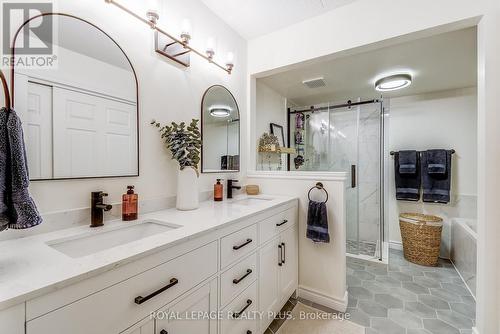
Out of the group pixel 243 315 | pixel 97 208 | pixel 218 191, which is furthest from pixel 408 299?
pixel 97 208

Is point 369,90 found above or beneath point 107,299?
above

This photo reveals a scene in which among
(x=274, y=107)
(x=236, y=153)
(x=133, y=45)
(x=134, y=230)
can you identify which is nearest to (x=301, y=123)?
(x=274, y=107)

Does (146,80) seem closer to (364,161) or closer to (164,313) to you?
(164,313)

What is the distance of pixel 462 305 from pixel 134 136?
112 inches

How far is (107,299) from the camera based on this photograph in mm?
661

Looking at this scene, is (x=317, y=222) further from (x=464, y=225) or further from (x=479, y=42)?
(x=464, y=225)

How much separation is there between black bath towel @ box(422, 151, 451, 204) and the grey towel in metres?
3.73

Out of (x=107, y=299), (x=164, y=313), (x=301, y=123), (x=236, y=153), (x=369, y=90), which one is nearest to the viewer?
(x=107, y=299)

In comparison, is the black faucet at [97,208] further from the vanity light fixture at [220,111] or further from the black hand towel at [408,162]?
the black hand towel at [408,162]

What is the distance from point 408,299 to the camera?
1931mm

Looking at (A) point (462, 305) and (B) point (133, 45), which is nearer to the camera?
(B) point (133, 45)

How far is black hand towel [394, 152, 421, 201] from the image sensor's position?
117 inches

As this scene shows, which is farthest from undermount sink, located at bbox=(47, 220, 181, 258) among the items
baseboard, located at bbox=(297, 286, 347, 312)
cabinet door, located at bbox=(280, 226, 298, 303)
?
baseboard, located at bbox=(297, 286, 347, 312)

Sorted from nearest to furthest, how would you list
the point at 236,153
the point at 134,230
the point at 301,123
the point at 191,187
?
the point at 134,230, the point at 191,187, the point at 236,153, the point at 301,123
